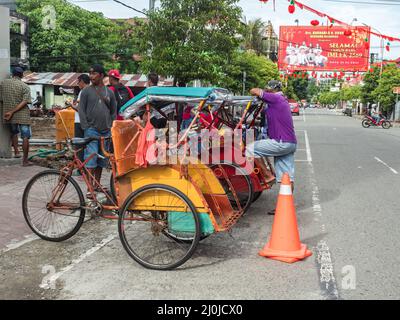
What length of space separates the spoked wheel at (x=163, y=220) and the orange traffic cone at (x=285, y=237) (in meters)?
0.84

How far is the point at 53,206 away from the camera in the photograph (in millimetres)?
5141

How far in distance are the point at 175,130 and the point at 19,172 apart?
4.49 meters

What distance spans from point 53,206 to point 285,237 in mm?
2502

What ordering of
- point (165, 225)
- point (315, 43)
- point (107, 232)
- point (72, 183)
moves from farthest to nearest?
point (315, 43) → point (107, 232) → point (72, 183) → point (165, 225)

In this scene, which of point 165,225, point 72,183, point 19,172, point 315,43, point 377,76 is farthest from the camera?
point 377,76

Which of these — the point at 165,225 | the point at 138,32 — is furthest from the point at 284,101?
the point at 138,32

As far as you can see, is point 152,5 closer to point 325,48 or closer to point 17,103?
point 17,103

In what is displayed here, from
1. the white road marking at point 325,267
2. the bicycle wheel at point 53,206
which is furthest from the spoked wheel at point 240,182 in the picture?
the bicycle wheel at point 53,206

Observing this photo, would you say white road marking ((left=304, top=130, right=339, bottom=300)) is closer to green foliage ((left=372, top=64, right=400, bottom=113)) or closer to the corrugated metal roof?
the corrugated metal roof

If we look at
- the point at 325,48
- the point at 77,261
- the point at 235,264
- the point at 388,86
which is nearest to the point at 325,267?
the point at 235,264

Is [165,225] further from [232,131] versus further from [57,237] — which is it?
[232,131]

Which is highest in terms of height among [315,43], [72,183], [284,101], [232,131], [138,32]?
[315,43]

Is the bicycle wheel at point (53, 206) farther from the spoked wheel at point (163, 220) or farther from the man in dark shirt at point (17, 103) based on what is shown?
the man in dark shirt at point (17, 103)

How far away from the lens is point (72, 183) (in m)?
5.02
